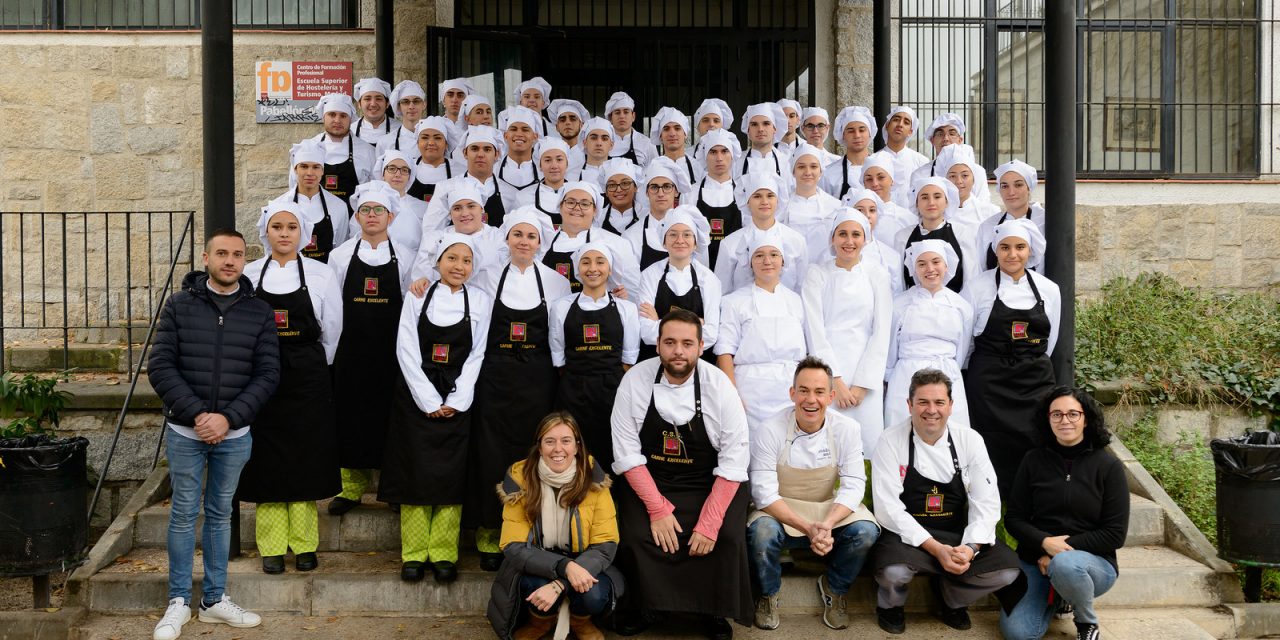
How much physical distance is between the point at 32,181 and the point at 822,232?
7305 millimetres

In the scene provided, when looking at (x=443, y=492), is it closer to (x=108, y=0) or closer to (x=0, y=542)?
(x=0, y=542)

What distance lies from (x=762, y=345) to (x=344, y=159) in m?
3.53

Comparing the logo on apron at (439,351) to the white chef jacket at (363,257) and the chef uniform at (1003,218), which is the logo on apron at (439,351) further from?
the chef uniform at (1003,218)

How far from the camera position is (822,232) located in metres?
6.45

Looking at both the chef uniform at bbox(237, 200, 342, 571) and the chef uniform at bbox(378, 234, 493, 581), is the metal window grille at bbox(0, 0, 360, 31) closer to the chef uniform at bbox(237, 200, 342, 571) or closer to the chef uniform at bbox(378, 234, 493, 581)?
the chef uniform at bbox(237, 200, 342, 571)

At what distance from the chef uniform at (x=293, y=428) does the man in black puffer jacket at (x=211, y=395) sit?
0.22 metres

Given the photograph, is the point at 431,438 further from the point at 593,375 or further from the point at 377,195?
the point at 377,195

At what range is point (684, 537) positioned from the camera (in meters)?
4.95

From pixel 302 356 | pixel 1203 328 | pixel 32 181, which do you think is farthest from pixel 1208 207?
pixel 32 181

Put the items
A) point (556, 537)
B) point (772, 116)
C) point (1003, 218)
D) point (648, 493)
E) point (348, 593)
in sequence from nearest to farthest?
1. point (556, 537)
2. point (648, 493)
3. point (348, 593)
4. point (1003, 218)
5. point (772, 116)

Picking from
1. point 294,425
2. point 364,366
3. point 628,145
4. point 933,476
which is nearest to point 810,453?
point 933,476

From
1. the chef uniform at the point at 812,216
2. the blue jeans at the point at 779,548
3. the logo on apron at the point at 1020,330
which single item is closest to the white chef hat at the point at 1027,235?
the logo on apron at the point at 1020,330

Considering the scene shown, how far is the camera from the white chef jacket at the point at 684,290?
221 inches

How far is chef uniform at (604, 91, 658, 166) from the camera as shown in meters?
8.05
